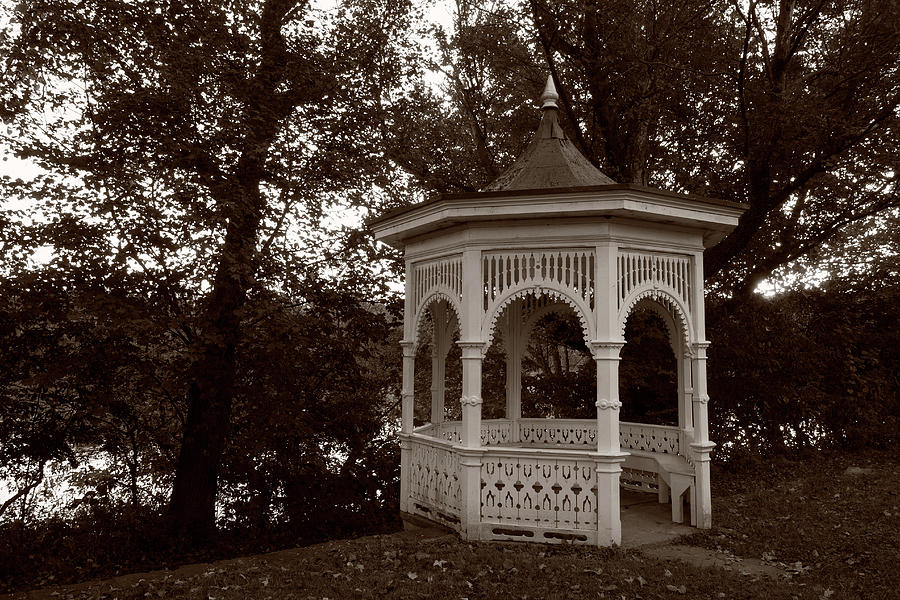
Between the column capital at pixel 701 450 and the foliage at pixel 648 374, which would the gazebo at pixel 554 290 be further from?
the foliage at pixel 648 374

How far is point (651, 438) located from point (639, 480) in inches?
27.8

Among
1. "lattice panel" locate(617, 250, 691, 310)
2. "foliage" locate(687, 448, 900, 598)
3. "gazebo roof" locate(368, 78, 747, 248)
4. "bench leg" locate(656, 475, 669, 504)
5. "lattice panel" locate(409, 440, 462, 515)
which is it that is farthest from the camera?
"bench leg" locate(656, 475, 669, 504)

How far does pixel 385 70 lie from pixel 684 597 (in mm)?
9407

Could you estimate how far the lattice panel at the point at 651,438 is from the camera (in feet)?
28.1

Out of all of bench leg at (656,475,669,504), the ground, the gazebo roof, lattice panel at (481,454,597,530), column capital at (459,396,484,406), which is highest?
the gazebo roof

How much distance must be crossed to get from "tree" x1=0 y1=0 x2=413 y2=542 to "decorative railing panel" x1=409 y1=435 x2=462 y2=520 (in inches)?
128

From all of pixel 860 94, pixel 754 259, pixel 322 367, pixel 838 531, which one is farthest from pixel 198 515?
pixel 860 94

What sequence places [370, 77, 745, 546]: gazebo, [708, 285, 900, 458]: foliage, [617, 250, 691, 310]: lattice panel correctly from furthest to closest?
[708, 285, 900, 458]: foliage, [617, 250, 691, 310]: lattice panel, [370, 77, 745, 546]: gazebo

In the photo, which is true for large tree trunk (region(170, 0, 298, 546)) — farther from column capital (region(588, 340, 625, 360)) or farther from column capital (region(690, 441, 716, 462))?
column capital (region(690, 441, 716, 462))

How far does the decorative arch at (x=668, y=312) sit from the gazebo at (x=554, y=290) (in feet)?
0.07

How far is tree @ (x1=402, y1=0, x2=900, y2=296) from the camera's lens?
420 inches

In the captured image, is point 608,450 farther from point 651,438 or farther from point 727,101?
point 727,101

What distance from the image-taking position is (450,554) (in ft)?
20.1

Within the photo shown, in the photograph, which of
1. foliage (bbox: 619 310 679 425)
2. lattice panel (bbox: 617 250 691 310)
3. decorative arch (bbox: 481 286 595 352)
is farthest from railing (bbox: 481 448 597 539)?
foliage (bbox: 619 310 679 425)
